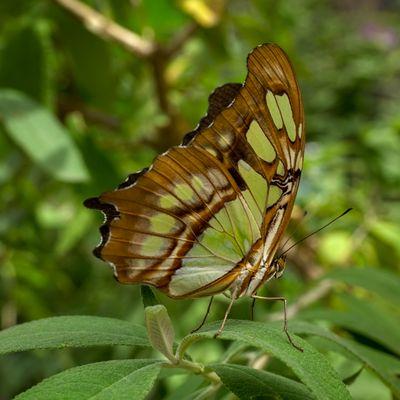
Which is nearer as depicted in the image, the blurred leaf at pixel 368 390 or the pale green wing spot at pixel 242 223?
the pale green wing spot at pixel 242 223

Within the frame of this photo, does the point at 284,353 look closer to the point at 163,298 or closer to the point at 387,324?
the point at 387,324

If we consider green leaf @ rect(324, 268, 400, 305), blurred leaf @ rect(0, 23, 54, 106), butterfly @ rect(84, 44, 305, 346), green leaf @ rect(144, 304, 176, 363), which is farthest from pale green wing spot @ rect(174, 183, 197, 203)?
blurred leaf @ rect(0, 23, 54, 106)

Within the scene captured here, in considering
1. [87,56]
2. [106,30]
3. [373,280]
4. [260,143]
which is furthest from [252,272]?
[87,56]

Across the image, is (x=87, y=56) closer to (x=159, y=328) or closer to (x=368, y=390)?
→ (x=368, y=390)

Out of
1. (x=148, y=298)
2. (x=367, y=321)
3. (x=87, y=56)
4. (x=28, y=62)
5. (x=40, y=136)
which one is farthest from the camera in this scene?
(x=87, y=56)

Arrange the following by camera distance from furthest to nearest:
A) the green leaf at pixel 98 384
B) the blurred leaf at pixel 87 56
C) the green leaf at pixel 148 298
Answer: the blurred leaf at pixel 87 56 < the green leaf at pixel 148 298 < the green leaf at pixel 98 384

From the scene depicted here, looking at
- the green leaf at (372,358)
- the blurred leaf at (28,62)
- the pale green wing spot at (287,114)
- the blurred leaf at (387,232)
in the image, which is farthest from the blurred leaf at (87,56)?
the green leaf at (372,358)

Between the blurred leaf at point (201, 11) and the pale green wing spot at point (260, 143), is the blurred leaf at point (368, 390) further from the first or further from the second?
the blurred leaf at point (201, 11)
